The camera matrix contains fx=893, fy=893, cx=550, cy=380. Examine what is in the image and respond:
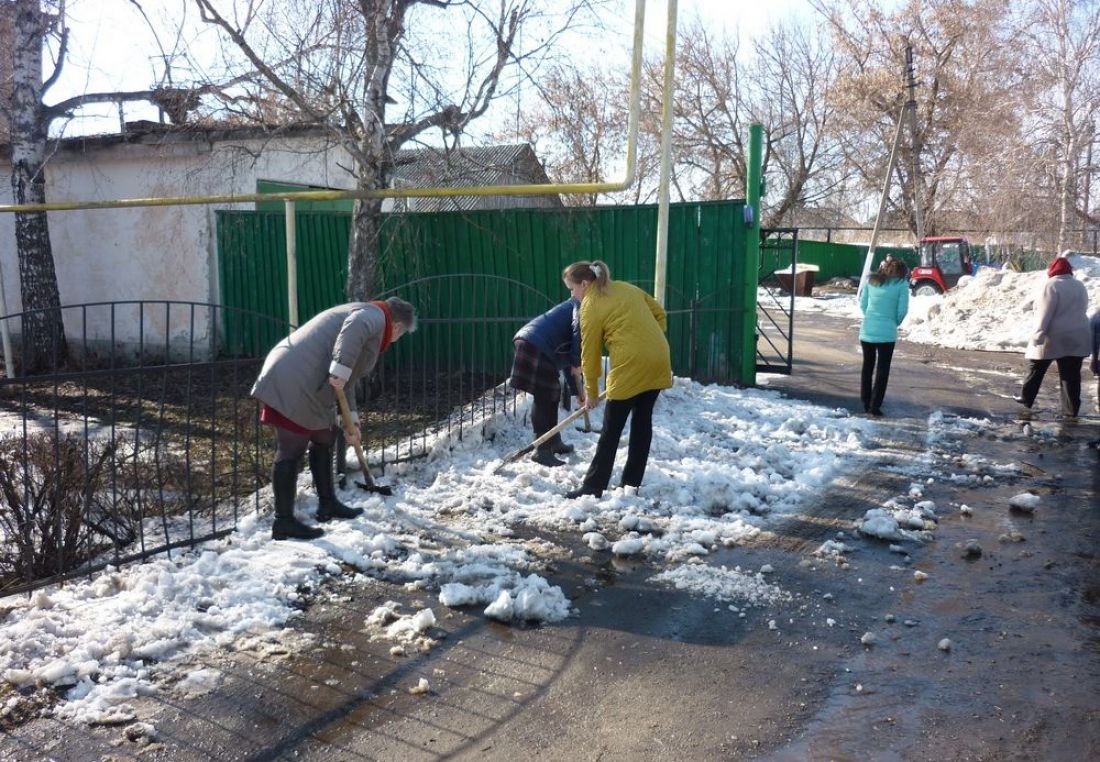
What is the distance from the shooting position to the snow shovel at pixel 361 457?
4.87 m

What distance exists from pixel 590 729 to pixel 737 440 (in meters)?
4.36

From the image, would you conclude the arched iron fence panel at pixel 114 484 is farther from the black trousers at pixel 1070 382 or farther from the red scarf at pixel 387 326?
the black trousers at pixel 1070 382

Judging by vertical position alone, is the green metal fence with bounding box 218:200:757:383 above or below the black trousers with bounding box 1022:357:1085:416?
above

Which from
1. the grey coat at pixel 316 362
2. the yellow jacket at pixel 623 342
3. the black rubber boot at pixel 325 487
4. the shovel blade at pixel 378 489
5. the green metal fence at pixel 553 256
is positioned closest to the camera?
the grey coat at pixel 316 362

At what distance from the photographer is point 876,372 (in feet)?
28.4

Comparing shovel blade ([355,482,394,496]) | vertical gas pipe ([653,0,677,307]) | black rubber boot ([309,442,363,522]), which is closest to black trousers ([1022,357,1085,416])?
vertical gas pipe ([653,0,677,307])

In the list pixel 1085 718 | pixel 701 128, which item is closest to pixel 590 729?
pixel 1085 718

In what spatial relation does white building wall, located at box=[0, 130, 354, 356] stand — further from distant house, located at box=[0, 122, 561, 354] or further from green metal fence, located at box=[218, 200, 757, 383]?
green metal fence, located at box=[218, 200, 757, 383]

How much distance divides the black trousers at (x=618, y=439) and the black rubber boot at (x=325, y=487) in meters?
1.49

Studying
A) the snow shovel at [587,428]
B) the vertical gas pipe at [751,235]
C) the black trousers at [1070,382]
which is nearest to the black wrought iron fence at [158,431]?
the snow shovel at [587,428]

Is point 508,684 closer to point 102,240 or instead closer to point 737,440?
point 737,440

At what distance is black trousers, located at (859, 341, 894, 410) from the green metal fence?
129 cm

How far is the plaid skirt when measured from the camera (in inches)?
254

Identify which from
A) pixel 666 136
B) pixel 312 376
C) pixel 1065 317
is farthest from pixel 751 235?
pixel 312 376
